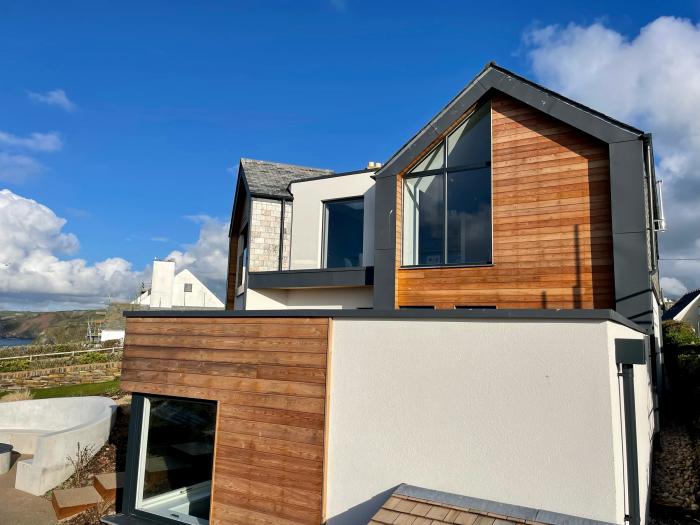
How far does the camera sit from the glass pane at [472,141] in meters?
9.30

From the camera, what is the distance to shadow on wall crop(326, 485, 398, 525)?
4.36 m

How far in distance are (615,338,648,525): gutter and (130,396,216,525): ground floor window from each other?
177 inches

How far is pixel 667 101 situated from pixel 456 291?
17605 mm

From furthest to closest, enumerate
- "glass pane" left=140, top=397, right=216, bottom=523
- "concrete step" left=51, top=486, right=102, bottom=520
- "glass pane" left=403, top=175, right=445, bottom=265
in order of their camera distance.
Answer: "glass pane" left=403, top=175, right=445, bottom=265, "concrete step" left=51, top=486, right=102, bottom=520, "glass pane" left=140, top=397, right=216, bottom=523

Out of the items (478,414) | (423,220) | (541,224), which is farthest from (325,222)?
(478,414)

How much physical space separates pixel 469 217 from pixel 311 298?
5.06 metres

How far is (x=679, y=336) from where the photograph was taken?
1425 cm

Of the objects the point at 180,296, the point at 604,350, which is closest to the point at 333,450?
the point at 604,350

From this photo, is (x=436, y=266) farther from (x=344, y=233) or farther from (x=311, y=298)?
(x=311, y=298)

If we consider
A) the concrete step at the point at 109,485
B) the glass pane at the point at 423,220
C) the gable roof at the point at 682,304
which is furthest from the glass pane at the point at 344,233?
the gable roof at the point at 682,304

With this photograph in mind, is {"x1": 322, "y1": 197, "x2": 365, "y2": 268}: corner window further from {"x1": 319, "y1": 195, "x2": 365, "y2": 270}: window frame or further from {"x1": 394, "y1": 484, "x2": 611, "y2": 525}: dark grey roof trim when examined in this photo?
{"x1": 394, "y1": 484, "x2": 611, "y2": 525}: dark grey roof trim

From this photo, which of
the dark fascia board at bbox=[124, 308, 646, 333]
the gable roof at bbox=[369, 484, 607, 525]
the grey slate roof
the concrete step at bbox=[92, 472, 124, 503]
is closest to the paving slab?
the concrete step at bbox=[92, 472, 124, 503]

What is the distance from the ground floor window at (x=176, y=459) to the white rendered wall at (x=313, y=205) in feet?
22.0

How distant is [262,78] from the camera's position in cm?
1792
